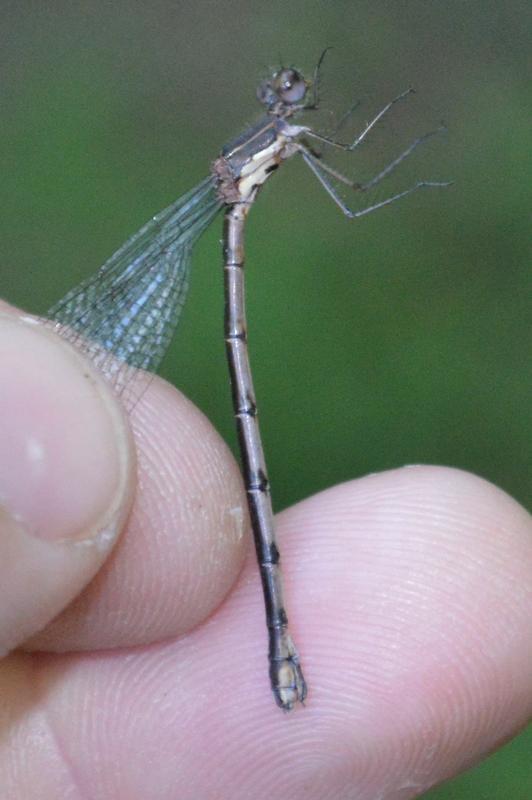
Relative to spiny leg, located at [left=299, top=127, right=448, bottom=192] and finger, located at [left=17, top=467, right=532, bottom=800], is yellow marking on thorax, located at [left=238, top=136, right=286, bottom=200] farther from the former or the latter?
finger, located at [left=17, top=467, right=532, bottom=800]

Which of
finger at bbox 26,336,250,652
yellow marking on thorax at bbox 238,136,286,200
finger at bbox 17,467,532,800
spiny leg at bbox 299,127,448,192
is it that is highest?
yellow marking on thorax at bbox 238,136,286,200

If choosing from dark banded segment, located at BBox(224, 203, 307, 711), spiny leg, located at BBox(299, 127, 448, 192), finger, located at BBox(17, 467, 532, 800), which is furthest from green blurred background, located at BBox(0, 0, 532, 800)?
finger, located at BBox(17, 467, 532, 800)

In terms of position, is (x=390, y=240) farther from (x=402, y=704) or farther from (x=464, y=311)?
(x=402, y=704)

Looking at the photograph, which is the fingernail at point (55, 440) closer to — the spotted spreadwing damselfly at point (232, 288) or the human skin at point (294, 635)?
the human skin at point (294, 635)

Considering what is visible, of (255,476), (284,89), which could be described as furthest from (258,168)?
(255,476)

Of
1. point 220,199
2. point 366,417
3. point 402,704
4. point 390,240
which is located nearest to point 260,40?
point 390,240

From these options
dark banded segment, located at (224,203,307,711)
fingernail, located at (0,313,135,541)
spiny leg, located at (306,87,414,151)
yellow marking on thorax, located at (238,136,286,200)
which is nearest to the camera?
fingernail, located at (0,313,135,541)

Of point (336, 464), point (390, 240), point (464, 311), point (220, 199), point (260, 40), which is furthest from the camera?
point (260, 40)
